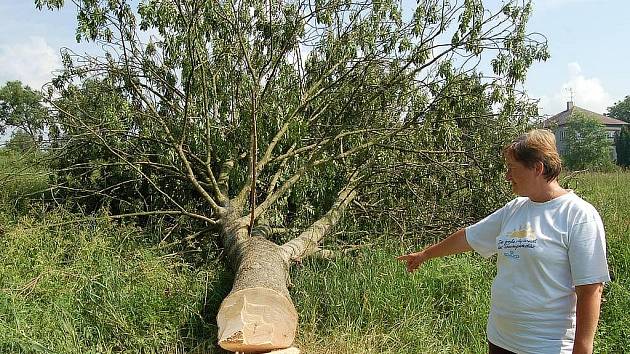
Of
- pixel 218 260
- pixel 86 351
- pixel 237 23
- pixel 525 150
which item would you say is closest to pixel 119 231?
pixel 218 260

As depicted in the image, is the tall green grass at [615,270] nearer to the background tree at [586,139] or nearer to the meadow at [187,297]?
the meadow at [187,297]

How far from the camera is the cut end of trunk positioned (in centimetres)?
344

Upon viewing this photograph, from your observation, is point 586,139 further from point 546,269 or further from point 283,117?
point 546,269

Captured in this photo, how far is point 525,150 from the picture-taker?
2.17 metres

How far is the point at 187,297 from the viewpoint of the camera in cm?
434

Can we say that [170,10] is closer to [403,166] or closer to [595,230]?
[403,166]

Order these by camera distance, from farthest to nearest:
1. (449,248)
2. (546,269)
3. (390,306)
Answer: (390,306) < (449,248) < (546,269)

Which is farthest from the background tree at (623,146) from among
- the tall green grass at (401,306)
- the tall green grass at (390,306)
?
the tall green grass at (390,306)

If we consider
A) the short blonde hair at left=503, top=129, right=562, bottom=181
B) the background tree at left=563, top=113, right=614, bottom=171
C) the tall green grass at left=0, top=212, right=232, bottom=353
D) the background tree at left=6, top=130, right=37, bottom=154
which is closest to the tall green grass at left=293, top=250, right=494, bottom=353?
the tall green grass at left=0, top=212, right=232, bottom=353

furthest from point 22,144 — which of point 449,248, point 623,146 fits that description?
point 623,146

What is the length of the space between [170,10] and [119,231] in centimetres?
218

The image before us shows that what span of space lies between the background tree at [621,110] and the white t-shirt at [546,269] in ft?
252

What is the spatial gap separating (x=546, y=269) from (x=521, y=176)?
0.35 meters

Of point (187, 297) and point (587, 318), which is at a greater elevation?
point (587, 318)
